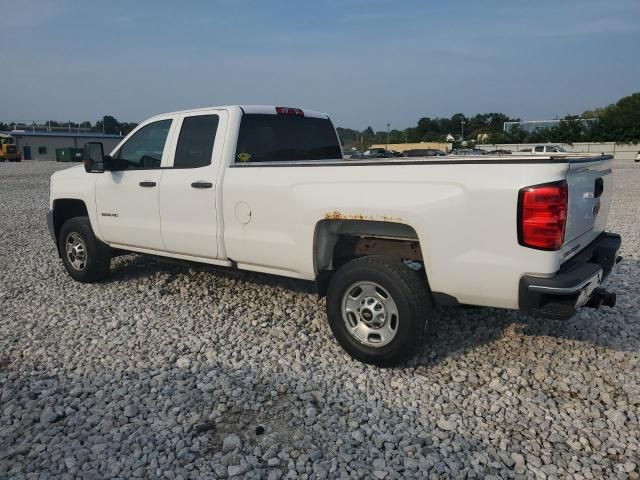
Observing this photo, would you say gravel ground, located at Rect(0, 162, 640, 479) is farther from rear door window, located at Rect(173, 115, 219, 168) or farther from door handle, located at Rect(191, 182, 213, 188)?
rear door window, located at Rect(173, 115, 219, 168)

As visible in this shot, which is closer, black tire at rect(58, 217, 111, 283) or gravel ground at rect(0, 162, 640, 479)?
gravel ground at rect(0, 162, 640, 479)

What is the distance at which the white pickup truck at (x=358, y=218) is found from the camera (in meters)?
3.29

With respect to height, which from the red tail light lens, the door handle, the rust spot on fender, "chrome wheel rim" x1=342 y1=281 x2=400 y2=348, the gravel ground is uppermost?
the red tail light lens

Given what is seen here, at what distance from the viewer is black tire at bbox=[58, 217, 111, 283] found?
20.2 feet

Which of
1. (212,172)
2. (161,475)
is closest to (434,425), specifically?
(161,475)

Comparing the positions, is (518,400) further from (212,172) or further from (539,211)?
(212,172)

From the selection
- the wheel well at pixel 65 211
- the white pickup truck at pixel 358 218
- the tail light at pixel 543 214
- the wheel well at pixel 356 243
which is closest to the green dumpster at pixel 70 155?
the wheel well at pixel 65 211

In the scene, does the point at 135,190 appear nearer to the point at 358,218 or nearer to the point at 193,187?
the point at 193,187

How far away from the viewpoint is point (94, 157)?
5.63 meters

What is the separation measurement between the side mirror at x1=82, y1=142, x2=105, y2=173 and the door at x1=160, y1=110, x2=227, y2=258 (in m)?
0.89

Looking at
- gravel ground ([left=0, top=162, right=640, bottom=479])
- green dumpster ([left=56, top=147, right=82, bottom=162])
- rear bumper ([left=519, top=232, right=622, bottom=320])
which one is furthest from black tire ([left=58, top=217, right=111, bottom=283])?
green dumpster ([left=56, top=147, right=82, bottom=162])

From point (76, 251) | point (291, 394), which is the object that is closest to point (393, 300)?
point (291, 394)

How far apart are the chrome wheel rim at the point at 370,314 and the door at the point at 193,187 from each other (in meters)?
1.51

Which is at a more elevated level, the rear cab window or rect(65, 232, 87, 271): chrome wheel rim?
the rear cab window
